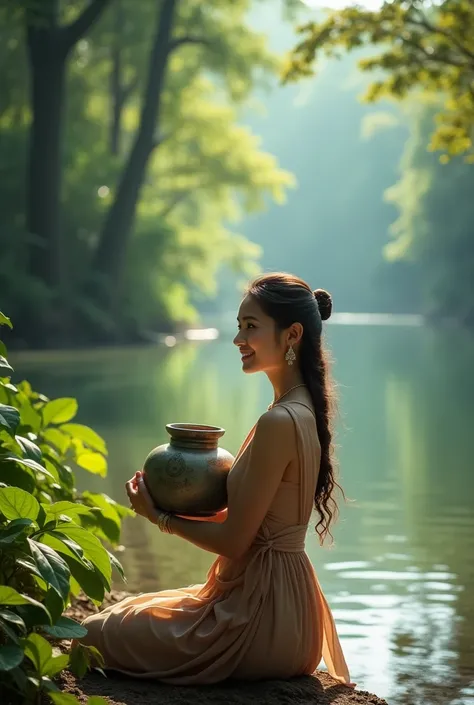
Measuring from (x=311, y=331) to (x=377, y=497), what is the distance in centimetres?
526

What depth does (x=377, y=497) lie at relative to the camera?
343 inches

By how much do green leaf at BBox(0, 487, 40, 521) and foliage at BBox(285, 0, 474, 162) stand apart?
13.6m

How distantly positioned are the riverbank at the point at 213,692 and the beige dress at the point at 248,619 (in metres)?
0.04

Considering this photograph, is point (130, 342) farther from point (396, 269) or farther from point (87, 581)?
point (396, 269)

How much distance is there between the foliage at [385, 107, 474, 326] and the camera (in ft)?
171

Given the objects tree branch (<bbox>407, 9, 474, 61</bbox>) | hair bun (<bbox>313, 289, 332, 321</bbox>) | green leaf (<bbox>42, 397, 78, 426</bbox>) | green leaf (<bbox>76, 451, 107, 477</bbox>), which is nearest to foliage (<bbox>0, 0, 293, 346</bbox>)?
tree branch (<bbox>407, 9, 474, 61</bbox>)

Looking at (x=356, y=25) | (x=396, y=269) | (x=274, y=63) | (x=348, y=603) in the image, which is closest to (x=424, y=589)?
(x=348, y=603)

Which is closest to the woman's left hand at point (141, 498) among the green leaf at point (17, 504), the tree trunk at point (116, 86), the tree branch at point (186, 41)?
the green leaf at point (17, 504)

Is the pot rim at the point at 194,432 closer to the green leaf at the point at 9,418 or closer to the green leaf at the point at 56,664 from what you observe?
the green leaf at the point at 9,418

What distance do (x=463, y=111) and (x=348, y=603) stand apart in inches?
496

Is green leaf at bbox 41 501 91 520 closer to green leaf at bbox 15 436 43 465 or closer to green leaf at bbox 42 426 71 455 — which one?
green leaf at bbox 15 436 43 465

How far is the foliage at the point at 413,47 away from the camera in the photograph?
15.7 meters

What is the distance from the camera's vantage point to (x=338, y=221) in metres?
116

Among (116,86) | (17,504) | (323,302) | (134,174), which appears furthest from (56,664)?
(116,86)
